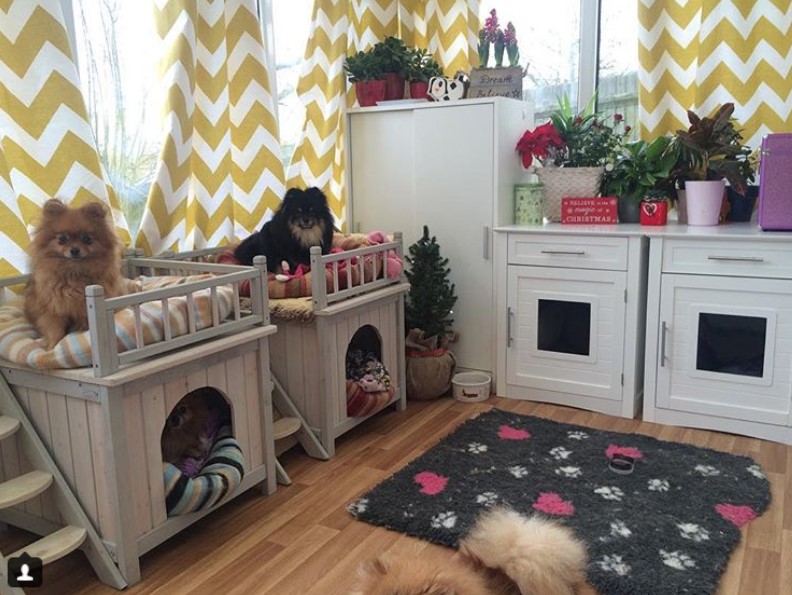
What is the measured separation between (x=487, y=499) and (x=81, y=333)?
4.29 ft

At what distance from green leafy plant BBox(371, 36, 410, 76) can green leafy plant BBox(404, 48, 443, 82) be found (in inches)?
1.6

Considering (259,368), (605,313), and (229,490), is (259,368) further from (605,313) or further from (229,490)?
(605,313)

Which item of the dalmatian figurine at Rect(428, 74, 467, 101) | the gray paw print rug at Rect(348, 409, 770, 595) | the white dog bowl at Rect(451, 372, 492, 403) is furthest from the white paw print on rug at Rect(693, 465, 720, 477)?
the dalmatian figurine at Rect(428, 74, 467, 101)

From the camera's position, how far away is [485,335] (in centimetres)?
321

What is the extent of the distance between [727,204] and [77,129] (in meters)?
2.60

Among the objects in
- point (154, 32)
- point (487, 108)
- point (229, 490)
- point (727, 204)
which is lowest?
point (229, 490)

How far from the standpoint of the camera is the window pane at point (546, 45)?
3.44 m

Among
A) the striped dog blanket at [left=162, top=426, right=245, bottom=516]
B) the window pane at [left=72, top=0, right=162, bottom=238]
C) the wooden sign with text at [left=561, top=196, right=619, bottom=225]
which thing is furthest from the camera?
the wooden sign with text at [left=561, top=196, right=619, bottom=225]

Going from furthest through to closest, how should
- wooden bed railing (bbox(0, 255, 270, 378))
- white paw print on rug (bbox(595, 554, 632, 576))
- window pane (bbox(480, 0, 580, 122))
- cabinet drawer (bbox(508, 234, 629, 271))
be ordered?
window pane (bbox(480, 0, 580, 122)) → cabinet drawer (bbox(508, 234, 629, 271)) → white paw print on rug (bbox(595, 554, 632, 576)) → wooden bed railing (bbox(0, 255, 270, 378))

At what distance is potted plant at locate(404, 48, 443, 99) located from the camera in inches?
131

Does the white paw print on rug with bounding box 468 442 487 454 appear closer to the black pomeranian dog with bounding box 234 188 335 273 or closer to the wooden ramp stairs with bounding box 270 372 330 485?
the wooden ramp stairs with bounding box 270 372 330 485

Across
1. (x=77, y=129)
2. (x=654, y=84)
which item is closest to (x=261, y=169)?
(x=77, y=129)

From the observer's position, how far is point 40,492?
5.86 ft

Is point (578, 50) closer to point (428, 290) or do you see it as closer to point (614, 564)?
point (428, 290)
